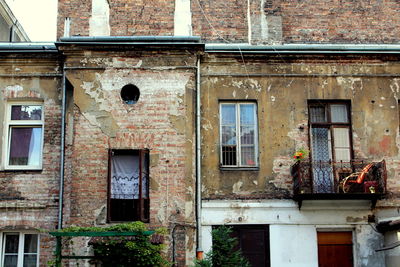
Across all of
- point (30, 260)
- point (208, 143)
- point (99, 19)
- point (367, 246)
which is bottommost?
point (30, 260)

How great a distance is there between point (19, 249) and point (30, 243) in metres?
0.28

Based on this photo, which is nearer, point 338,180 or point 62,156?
point 338,180

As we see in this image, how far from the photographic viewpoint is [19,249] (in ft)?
46.3

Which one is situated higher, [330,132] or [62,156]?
[330,132]

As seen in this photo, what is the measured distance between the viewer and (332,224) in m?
14.2

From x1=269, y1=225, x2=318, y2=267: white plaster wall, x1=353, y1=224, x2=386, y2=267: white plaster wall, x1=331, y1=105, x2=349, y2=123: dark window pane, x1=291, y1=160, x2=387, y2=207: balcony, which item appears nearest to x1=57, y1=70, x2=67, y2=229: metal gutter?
x1=269, y1=225, x2=318, y2=267: white plaster wall

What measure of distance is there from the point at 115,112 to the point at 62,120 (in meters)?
1.35

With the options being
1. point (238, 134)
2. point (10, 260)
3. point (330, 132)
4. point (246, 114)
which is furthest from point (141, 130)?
point (330, 132)

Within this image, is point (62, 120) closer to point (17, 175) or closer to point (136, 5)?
point (17, 175)

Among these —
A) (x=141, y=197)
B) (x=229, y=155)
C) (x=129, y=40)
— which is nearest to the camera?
(x=141, y=197)

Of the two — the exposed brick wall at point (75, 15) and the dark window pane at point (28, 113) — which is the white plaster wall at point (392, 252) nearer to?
the dark window pane at point (28, 113)

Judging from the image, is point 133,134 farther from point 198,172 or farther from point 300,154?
point 300,154

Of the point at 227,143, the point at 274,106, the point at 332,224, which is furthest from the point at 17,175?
the point at 332,224

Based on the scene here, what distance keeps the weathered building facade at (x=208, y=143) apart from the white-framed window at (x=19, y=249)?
1.9 inches
